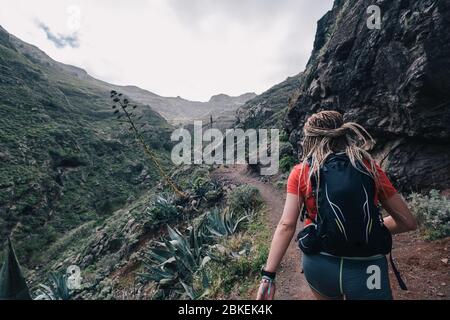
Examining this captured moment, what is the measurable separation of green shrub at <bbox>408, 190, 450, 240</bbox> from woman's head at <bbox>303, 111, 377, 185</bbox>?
4.58m

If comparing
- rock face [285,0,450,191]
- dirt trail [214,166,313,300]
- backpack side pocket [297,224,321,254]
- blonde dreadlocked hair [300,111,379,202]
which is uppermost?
rock face [285,0,450,191]

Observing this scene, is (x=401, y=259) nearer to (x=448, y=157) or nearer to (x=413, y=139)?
(x=448, y=157)

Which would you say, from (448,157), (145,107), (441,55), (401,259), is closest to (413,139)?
(448,157)

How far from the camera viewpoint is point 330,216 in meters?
1.63

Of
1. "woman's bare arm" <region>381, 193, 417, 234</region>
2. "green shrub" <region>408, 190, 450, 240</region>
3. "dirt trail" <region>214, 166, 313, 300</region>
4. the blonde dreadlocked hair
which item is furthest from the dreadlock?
"green shrub" <region>408, 190, 450, 240</region>

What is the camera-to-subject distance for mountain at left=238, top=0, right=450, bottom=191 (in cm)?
692

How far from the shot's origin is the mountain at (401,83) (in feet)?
22.7

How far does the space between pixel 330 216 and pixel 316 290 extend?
580 mm

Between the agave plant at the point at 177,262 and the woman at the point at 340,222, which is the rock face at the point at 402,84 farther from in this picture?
the woman at the point at 340,222

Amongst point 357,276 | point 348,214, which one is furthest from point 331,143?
point 357,276

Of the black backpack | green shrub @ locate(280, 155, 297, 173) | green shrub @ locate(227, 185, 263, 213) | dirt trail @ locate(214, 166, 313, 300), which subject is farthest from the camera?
green shrub @ locate(280, 155, 297, 173)

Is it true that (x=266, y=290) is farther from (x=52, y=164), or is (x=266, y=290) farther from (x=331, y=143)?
(x=52, y=164)

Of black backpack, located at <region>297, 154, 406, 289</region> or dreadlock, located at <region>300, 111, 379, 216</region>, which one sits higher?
dreadlock, located at <region>300, 111, 379, 216</region>

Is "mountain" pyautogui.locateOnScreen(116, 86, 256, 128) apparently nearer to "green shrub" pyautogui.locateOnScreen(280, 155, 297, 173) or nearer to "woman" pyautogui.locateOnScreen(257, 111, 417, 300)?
"green shrub" pyautogui.locateOnScreen(280, 155, 297, 173)
